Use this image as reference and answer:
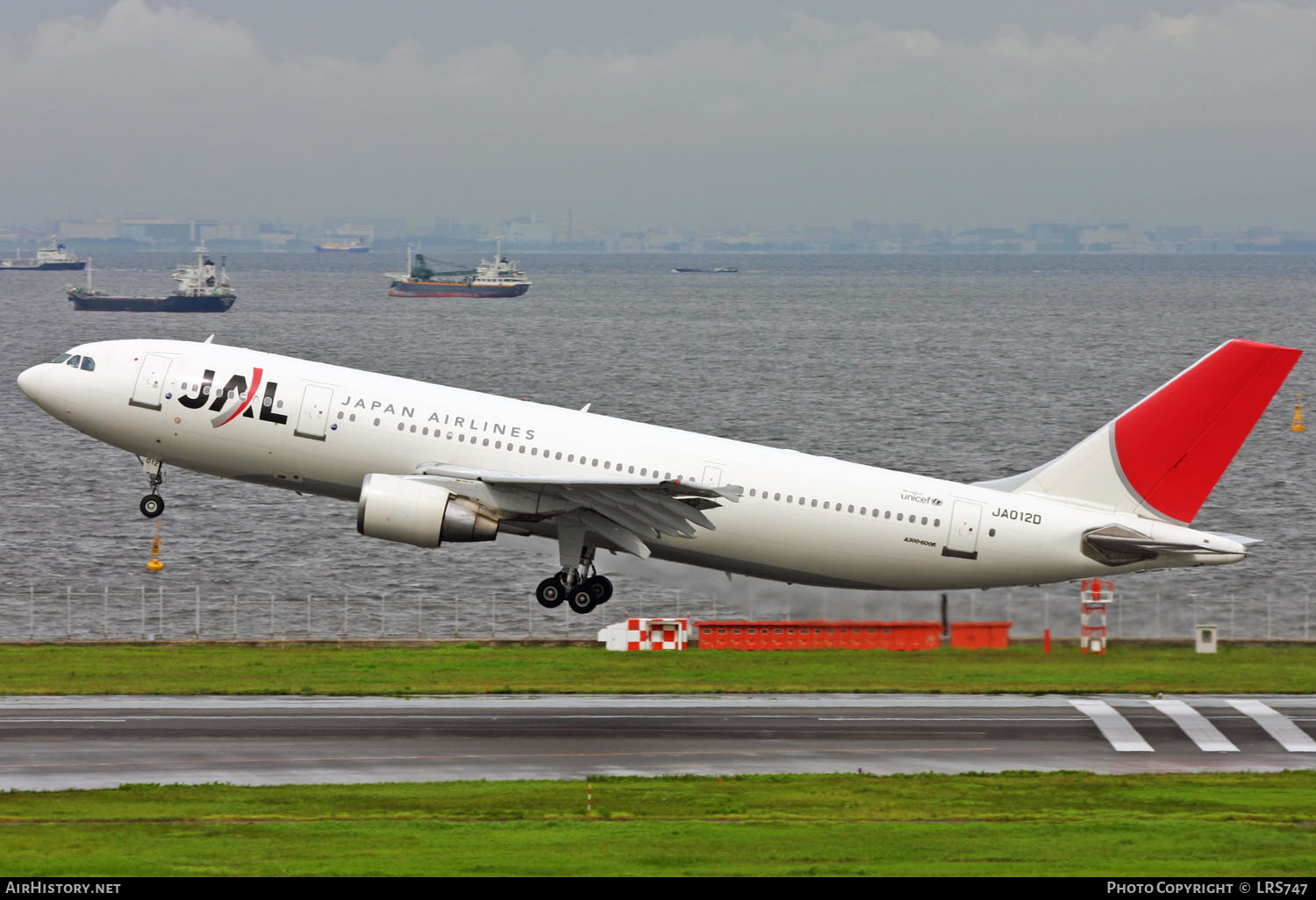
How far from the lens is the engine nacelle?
152 feet

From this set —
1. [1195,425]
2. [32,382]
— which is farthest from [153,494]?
[1195,425]

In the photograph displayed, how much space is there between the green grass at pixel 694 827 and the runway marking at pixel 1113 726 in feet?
11.5

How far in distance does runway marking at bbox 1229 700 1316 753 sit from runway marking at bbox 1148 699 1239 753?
1409 mm

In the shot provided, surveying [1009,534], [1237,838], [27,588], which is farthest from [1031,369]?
[1237,838]

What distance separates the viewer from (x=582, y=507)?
4850 cm

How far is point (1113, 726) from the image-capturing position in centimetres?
4531

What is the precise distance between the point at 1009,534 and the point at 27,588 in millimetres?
54964

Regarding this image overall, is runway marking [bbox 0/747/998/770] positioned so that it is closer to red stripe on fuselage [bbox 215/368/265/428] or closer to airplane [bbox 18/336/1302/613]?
airplane [bbox 18/336/1302/613]

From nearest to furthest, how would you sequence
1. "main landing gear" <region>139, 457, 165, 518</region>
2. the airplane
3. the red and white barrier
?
the airplane
"main landing gear" <region>139, 457, 165, 518</region>
the red and white barrier

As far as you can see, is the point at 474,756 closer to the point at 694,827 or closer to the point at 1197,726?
the point at 694,827

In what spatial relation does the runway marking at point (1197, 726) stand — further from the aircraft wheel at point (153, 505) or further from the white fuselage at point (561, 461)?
the aircraft wheel at point (153, 505)

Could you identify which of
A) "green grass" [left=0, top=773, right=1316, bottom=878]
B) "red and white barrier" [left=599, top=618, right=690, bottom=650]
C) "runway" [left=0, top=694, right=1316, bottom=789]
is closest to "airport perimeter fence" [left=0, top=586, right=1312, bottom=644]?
"red and white barrier" [left=599, top=618, right=690, bottom=650]

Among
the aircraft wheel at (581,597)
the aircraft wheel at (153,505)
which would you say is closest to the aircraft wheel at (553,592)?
the aircraft wheel at (581,597)

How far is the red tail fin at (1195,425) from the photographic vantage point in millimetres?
48812
